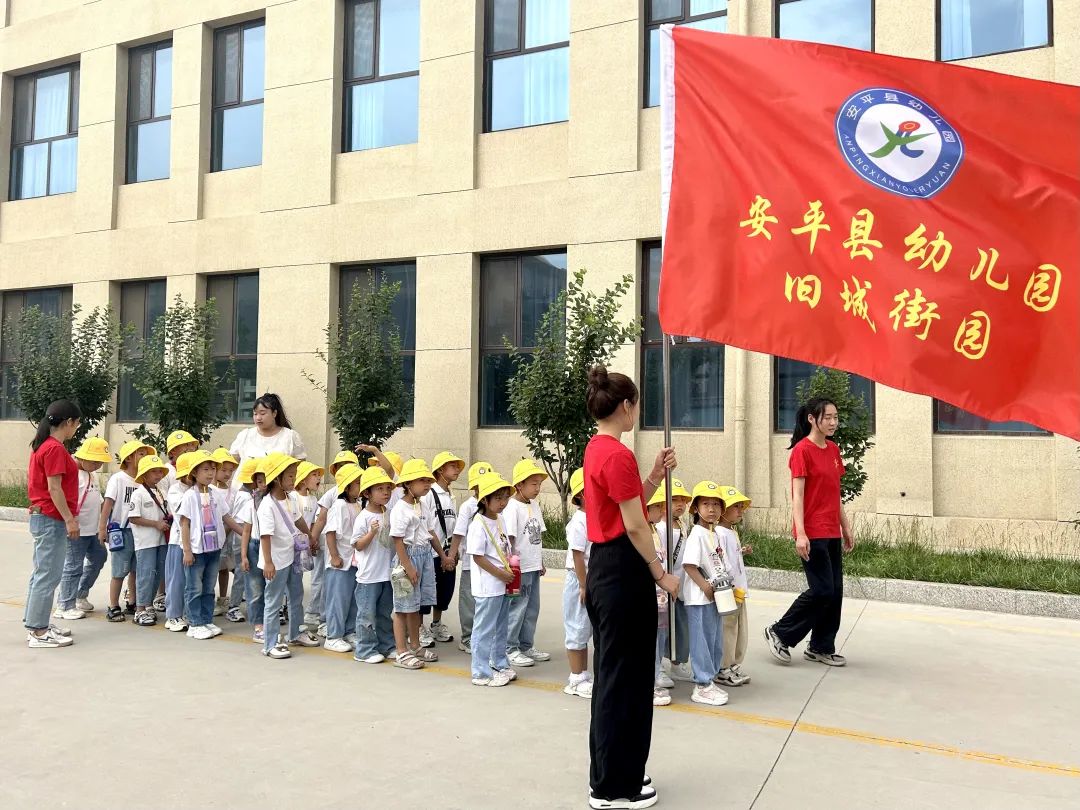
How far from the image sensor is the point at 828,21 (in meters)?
12.2

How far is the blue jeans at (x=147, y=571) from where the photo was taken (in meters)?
7.71

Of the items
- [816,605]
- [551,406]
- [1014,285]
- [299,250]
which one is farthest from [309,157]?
[1014,285]

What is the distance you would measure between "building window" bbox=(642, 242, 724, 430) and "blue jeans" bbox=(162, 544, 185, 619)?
708cm

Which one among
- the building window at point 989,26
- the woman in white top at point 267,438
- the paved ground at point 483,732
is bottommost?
the paved ground at point 483,732

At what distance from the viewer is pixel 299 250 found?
15156 mm

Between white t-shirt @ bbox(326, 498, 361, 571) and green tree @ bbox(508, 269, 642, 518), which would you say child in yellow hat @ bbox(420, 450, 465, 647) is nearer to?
white t-shirt @ bbox(326, 498, 361, 571)

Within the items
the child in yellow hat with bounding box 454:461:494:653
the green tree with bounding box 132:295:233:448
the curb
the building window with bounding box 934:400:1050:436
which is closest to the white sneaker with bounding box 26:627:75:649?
the child in yellow hat with bounding box 454:461:494:653

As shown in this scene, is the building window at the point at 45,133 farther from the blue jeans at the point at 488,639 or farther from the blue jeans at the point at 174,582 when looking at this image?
the blue jeans at the point at 488,639

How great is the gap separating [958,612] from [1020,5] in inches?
301

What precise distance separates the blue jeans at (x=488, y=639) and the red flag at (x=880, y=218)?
7.82 feet

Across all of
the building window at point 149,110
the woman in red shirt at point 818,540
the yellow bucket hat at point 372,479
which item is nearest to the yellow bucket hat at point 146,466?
the yellow bucket hat at point 372,479

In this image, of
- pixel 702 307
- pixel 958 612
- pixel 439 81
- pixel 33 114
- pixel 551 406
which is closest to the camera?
pixel 702 307

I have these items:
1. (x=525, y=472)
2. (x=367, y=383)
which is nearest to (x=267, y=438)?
(x=525, y=472)

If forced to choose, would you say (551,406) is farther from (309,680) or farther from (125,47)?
(125,47)
